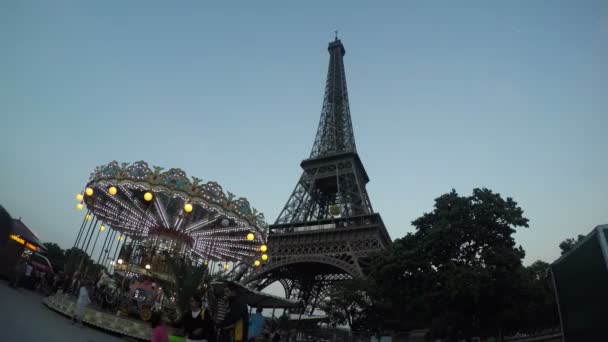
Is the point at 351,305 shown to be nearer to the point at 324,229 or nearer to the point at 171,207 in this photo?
the point at 324,229

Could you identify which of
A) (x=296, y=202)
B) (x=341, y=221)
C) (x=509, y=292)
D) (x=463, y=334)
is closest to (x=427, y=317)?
(x=463, y=334)

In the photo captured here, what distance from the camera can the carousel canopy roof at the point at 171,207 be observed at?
54.6 ft

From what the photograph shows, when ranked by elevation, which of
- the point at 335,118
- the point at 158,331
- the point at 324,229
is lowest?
the point at 158,331

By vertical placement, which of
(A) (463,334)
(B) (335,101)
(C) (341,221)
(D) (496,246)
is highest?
(B) (335,101)

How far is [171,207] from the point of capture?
19.3 meters

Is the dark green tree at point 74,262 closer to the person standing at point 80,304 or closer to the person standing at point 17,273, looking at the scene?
the person standing at point 17,273

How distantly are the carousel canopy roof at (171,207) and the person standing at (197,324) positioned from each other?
11336 millimetres

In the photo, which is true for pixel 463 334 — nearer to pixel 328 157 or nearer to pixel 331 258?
pixel 331 258

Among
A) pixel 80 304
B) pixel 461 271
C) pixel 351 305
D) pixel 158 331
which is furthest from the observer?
pixel 351 305

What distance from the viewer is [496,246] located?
1750 centimetres

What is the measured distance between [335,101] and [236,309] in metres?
55.2

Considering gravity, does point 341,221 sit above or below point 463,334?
above

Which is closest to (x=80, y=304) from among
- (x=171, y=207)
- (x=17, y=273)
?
(x=171, y=207)

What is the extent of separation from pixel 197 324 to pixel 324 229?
105 ft
